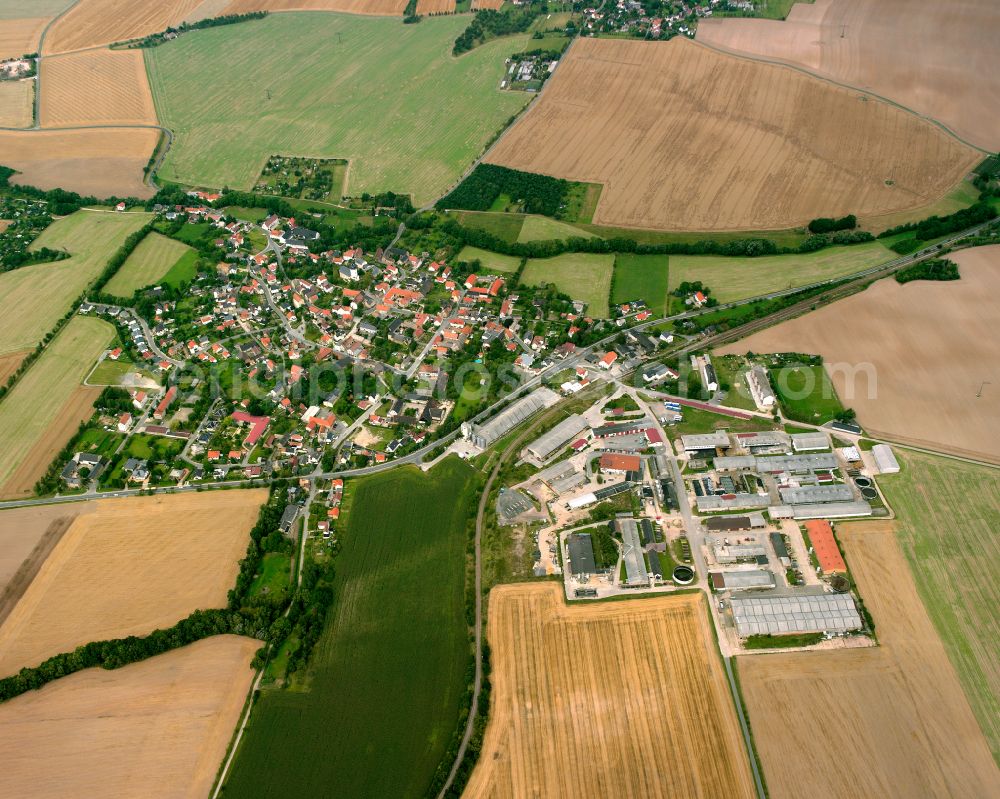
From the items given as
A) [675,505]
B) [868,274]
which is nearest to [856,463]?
[675,505]

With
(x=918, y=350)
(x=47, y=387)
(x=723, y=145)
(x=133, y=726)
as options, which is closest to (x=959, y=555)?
(x=918, y=350)

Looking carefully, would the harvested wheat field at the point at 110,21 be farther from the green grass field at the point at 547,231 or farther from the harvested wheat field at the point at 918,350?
the harvested wheat field at the point at 918,350

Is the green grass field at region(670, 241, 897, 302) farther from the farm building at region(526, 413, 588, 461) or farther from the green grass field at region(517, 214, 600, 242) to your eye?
the farm building at region(526, 413, 588, 461)

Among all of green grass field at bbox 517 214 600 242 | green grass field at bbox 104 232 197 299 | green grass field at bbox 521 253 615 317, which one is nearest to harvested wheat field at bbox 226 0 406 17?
green grass field at bbox 104 232 197 299

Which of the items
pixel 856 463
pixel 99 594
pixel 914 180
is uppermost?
pixel 914 180

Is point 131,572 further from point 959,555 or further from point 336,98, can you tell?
point 336,98

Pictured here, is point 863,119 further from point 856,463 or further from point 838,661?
point 838,661
